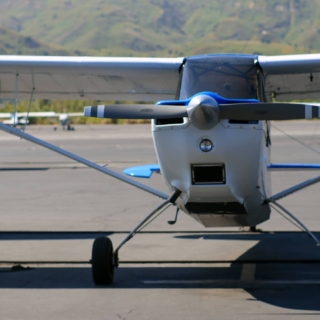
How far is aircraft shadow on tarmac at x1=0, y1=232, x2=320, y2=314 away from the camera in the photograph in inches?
243

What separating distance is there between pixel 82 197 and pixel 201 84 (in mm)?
7244

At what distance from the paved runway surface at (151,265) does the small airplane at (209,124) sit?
18.6 inches

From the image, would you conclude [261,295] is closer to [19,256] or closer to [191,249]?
[191,249]

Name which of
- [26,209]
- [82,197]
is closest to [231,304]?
[26,209]

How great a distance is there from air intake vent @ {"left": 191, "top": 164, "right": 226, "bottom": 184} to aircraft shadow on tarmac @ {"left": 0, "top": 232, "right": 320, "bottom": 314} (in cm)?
100

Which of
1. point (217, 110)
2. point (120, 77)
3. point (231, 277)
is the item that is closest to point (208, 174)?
point (217, 110)

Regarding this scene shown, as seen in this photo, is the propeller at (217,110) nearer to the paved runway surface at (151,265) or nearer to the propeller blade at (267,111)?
the propeller blade at (267,111)

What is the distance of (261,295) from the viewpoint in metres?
6.12

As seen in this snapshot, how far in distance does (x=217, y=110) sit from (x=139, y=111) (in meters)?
0.78

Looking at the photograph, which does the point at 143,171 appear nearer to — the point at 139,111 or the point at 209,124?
the point at 139,111

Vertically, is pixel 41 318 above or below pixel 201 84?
below

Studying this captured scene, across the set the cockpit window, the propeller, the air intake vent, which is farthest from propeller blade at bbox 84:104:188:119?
the cockpit window

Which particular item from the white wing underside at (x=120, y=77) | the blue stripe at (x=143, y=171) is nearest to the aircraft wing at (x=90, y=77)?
the white wing underside at (x=120, y=77)

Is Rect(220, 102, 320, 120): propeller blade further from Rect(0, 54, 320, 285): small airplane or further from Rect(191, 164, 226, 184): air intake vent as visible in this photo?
Rect(191, 164, 226, 184): air intake vent
